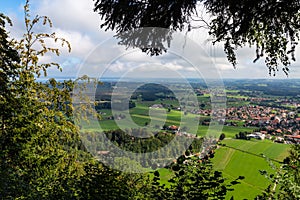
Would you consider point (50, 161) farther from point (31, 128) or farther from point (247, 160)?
point (247, 160)

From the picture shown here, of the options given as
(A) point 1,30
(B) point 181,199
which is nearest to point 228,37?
(B) point 181,199

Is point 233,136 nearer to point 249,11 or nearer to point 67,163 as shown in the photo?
point 67,163

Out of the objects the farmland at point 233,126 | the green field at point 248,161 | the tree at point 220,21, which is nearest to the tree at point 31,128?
the farmland at point 233,126

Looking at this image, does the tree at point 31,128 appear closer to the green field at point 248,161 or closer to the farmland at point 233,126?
the farmland at point 233,126

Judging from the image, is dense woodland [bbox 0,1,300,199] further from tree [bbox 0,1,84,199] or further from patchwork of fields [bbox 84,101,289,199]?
patchwork of fields [bbox 84,101,289,199]

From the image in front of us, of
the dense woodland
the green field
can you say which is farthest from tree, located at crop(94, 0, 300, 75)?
the green field

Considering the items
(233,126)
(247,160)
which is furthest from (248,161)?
(233,126)
